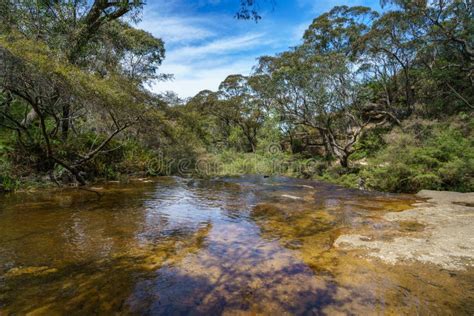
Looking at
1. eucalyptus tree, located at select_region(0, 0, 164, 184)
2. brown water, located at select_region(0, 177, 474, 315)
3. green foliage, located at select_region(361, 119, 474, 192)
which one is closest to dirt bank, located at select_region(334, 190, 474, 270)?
brown water, located at select_region(0, 177, 474, 315)

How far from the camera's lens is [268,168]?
19234 mm

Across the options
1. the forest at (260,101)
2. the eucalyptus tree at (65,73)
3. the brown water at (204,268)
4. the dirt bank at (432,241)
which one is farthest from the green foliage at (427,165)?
the eucalyptus tree at (65,73)

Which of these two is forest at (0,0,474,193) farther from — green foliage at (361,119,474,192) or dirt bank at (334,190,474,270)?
dirt bank at (334,190,474,270)

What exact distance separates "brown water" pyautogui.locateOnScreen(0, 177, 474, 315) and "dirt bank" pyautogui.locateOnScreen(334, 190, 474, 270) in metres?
0.22

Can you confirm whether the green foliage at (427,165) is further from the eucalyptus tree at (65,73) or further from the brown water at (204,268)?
the eucalyptus tree at (65,73)

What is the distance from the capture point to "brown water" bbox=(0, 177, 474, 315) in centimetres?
267

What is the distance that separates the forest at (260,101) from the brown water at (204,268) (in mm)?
3462

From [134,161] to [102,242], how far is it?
32.4 ft

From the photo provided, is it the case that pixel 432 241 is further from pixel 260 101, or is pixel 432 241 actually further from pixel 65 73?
pixel 260 101

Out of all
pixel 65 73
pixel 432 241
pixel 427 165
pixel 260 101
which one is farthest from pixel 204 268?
pixel 260 101

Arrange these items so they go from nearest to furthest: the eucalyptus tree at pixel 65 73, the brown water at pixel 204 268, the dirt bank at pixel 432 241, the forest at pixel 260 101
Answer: the brown water at pixel 204 268
the dirt bank at pixel 432 241
the eucalyptus tree at pixel 65 73
the forest at pixel 260 101

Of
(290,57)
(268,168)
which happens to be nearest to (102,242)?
(268,168)

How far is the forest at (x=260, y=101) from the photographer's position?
7.83m

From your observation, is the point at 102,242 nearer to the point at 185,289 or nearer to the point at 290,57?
the point at 185,289
